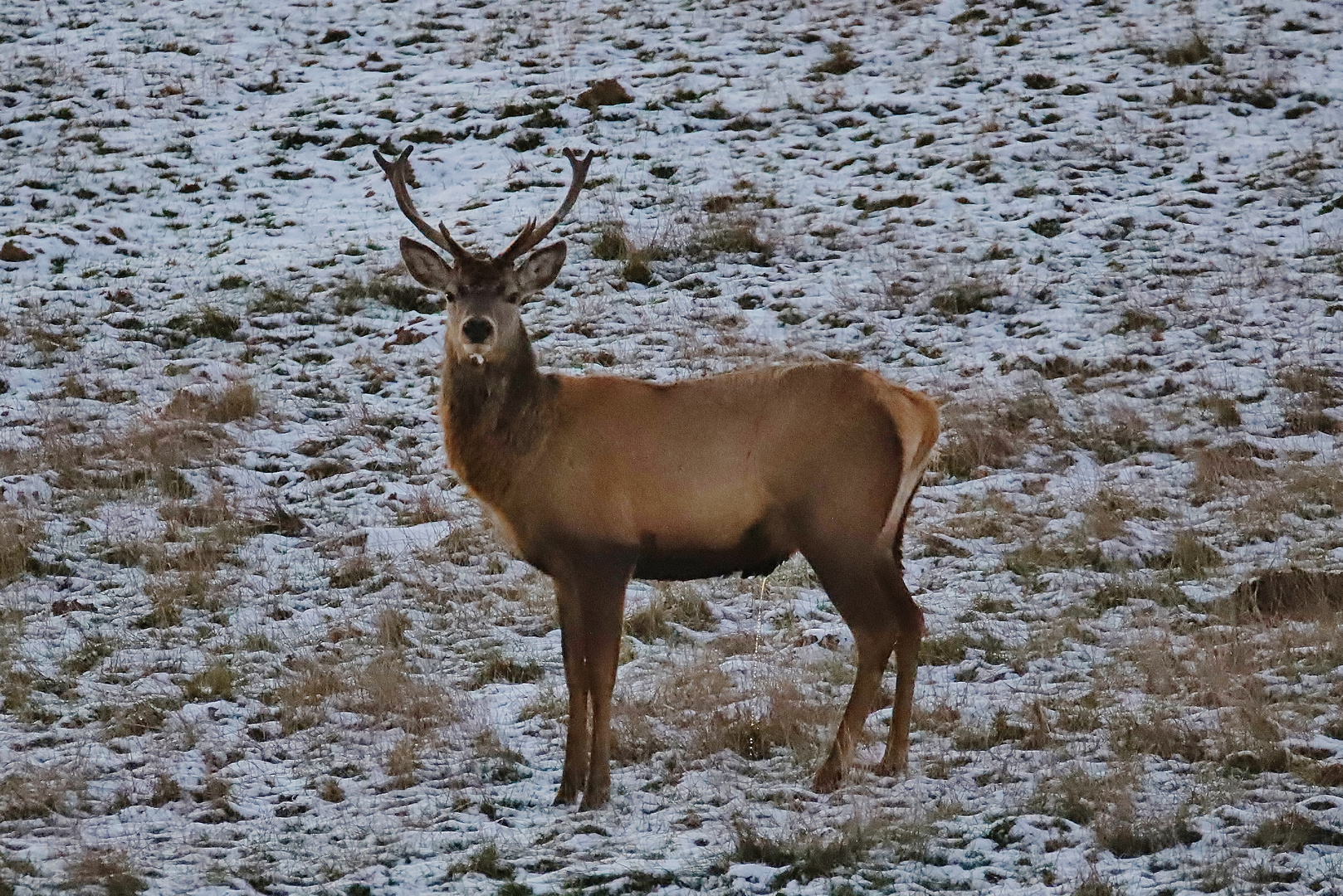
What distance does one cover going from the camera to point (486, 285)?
6535mm

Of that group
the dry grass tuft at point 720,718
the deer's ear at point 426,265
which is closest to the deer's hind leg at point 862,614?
the dry grass tuft at point 720,718

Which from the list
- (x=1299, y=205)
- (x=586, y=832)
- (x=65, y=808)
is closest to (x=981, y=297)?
(x=1299, y=205)

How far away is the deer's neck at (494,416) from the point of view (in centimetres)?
632

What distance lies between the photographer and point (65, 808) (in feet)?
19.2

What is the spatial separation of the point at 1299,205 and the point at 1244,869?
30.7ft

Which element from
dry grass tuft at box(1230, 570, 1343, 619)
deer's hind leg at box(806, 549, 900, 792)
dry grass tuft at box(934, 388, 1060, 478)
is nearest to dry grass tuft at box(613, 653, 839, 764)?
deer's hind leg at box(806, 549, 900, 792)

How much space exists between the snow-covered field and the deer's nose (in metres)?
1.71

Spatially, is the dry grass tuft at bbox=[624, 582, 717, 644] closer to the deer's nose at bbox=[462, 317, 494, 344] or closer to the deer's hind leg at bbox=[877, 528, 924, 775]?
the deer's hind leg at bbox=[877, 528, 924, 775]

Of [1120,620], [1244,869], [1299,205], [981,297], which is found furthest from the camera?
[1299,205]

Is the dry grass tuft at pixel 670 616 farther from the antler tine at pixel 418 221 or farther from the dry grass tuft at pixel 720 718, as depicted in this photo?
the antler tine at pixel 418 221

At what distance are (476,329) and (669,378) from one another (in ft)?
15.0

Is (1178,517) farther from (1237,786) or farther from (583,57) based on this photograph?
(583,57)

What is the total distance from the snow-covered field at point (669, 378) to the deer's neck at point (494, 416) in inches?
46.0

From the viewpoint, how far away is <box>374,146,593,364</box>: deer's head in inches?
251
